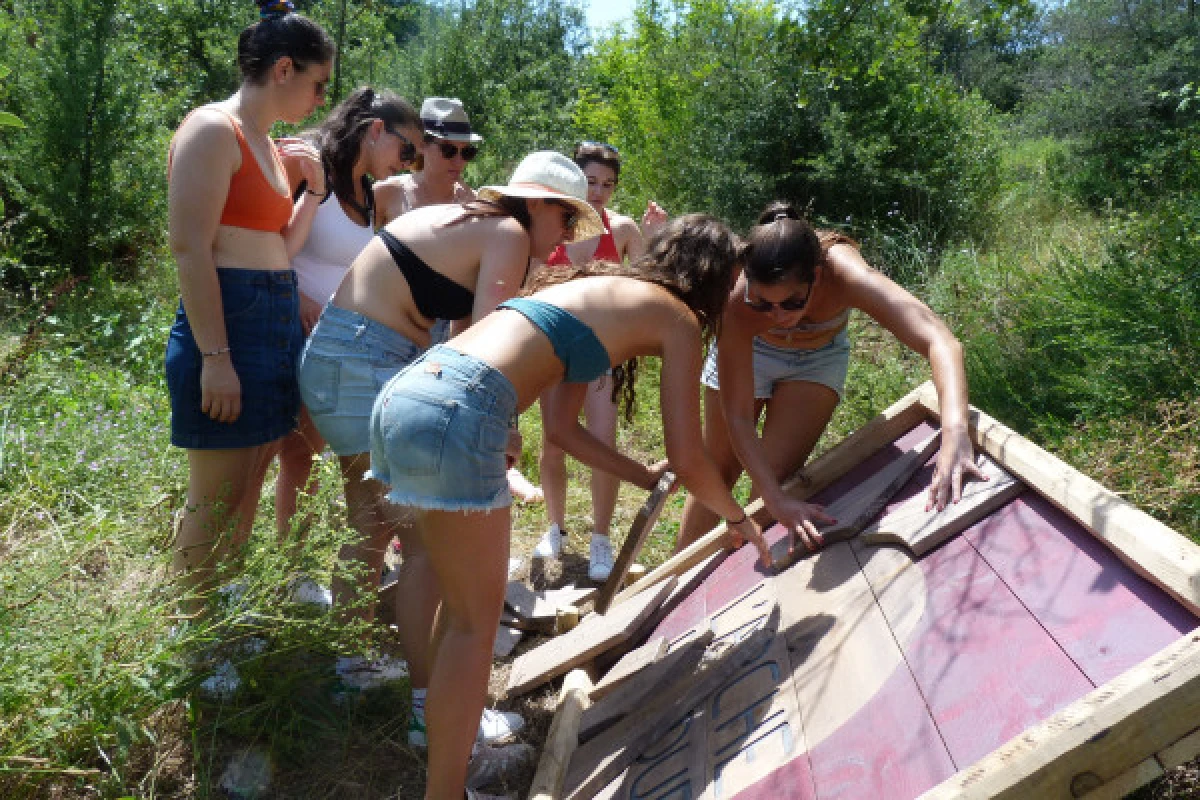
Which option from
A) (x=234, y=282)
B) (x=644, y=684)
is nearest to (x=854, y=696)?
(x=644, y=684)

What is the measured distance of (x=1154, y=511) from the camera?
10.4 feet

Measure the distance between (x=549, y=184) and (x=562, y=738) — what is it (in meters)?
1.63

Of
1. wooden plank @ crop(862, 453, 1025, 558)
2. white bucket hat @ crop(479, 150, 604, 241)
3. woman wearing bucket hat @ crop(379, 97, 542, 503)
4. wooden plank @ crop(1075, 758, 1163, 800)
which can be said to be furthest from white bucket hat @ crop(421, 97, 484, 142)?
wooden plank @ crop(1075, 758, 1163, 800)

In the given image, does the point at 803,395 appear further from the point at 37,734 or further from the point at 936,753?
the point at 37,734

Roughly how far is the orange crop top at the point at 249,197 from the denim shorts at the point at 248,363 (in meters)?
0.15

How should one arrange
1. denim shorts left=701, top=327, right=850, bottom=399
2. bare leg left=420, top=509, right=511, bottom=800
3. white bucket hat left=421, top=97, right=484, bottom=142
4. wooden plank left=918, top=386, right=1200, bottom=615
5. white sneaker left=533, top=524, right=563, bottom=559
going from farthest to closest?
white sneaker left=533, top=524, right=563, bottom=559
white bucket hat left=421, top=97, right=484, bottom=142
denim shorts left=701, top=327, right=850, bottom=399
bare leg left=420, top=509, right=511, bottom=800
wooden plank left=918, top=386, right=1200, bottom=615

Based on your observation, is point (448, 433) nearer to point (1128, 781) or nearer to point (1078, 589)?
point (1078, 589)

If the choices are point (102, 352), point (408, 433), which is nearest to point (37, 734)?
point (408, 433)

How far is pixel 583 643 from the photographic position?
3.22m

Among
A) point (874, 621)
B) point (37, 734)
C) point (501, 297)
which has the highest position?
point (501, 297)

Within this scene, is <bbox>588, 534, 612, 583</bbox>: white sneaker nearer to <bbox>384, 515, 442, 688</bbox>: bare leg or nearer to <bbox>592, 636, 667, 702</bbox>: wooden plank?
<bbox>592, 636, 667, 702</bbox>: wooden plank

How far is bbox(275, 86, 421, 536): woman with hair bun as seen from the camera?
3387 millimetres

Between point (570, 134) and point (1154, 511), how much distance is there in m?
14.3

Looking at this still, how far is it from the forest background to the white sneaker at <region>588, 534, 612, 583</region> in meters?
0.44
